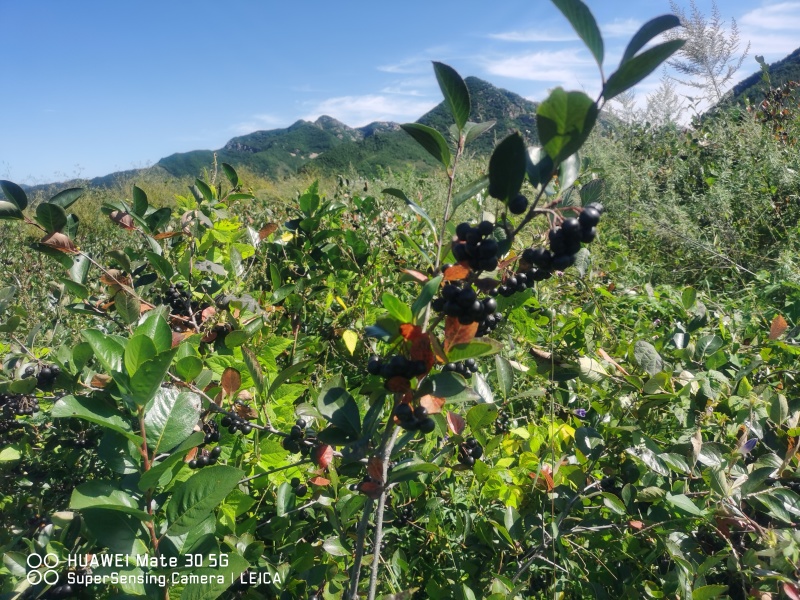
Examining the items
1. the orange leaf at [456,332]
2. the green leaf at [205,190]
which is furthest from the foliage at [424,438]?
the green leaf at [205,190]

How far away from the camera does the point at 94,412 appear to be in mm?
778

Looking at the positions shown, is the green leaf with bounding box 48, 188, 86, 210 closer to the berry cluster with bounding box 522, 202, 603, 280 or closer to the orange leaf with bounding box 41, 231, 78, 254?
the orange leaf with bounding box 41, 231, 78, 254

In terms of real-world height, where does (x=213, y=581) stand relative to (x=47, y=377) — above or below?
below

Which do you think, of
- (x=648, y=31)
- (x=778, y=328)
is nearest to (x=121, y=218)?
(x=648, y=31)

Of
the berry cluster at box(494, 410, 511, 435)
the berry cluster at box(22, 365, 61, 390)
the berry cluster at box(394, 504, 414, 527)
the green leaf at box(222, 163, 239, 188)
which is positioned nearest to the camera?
the berry cluster at box(22, 365, 61, 390)

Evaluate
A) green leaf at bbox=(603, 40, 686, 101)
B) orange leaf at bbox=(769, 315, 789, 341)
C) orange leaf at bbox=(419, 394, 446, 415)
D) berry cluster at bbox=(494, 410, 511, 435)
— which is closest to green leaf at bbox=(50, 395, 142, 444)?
orange leaf at bbox=(419, 394, 446, 415)

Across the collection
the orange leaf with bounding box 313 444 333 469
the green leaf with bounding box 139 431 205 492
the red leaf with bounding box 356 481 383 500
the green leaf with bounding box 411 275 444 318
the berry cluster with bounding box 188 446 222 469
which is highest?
the green leaf with bounding box 411 275 444 318

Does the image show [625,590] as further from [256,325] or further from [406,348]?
[256,325]

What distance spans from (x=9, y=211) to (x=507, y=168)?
46.9 inches

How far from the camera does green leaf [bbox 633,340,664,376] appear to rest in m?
1.24

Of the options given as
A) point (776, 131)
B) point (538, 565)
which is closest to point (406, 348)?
point (538, 565)

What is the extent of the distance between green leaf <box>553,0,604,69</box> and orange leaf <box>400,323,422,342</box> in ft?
1.31

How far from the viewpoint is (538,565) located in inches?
49.4

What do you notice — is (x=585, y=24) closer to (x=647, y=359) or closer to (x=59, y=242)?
(x=647, y=359)
